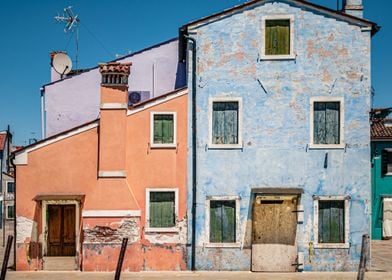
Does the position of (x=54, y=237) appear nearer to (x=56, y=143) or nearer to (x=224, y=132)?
(x=56, y=143)

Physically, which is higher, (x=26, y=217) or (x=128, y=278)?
(x=26, y=217)

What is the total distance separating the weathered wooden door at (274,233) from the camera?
17.1m

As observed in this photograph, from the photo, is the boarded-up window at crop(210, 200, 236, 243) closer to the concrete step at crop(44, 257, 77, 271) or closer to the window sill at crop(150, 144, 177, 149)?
the window sill at crop(150, 144, 177, 149)

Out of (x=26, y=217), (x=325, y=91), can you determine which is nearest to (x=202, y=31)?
(x=325, y=91)

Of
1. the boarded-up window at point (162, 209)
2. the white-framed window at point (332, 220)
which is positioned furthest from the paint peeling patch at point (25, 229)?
the white-framed window at point (332, 220)

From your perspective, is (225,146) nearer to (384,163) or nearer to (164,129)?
(164,129)

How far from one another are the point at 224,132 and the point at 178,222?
3.44m

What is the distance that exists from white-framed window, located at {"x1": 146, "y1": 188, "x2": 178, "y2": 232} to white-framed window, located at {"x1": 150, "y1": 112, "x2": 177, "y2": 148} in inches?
64.4

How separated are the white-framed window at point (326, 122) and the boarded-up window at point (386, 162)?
12.0 metres

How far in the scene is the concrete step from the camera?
17297 mm

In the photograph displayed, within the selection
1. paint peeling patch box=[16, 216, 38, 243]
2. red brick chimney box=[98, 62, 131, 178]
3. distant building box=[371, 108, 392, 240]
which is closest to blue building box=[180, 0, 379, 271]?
red brick chimney box=[98, 62, 131, 178]

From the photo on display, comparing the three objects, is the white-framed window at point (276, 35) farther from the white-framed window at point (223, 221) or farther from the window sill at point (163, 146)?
the white-framed window at point (223, 221)

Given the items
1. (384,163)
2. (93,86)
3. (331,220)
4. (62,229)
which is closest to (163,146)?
(62,229)

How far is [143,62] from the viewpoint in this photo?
22.8 meters
